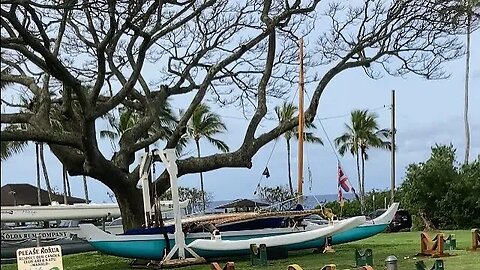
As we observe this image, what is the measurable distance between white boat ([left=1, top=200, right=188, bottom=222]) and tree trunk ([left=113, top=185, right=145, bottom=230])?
7376mm

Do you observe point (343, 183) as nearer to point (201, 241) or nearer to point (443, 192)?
point (201, 241)

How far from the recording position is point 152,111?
20875 millimetres

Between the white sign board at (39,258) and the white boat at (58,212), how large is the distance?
65.7 feet

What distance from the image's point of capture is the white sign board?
840cm

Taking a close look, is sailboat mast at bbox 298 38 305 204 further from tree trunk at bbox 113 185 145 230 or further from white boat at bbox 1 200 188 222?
white boat at bbox 1 200 188 222

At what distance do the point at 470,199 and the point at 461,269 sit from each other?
851 inches

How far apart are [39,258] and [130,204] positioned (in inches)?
487

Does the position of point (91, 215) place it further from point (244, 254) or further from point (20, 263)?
point (20, 263)

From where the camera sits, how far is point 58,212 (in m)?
31.0

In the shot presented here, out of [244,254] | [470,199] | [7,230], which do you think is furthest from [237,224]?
[470,199]

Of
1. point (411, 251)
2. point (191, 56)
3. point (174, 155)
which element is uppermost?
point (191, 56)

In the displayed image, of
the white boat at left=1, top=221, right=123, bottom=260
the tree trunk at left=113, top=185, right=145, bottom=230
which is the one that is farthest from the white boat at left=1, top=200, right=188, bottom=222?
the tree trunk at left=113, top=185, right=145, bottom=230

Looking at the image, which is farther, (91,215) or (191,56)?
(91,215)

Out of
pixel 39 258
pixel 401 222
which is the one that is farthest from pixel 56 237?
pixel 39 258
